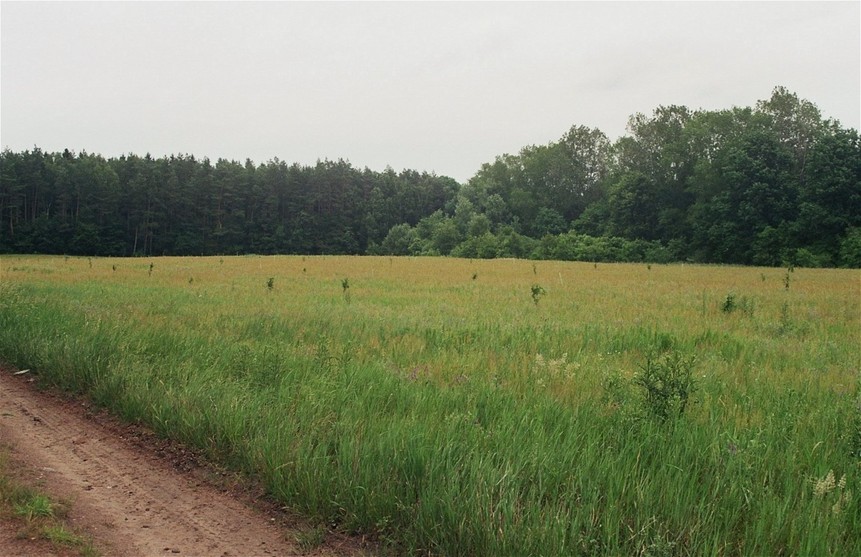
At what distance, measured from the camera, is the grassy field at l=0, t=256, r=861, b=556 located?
371cm

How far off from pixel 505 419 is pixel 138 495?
3445 millimetres

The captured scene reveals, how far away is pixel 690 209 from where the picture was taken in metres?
77.4

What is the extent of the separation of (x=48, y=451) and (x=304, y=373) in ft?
9.30

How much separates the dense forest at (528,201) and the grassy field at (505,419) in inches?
2304

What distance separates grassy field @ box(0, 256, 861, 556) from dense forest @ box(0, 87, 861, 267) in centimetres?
5853

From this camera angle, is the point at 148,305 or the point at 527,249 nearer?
the point at 148,305

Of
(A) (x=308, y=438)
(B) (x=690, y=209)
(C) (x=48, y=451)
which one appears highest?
(B) (x=690, y=209)

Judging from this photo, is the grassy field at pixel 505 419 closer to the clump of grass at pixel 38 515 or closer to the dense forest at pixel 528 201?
the clump of grass at pixel 38 515

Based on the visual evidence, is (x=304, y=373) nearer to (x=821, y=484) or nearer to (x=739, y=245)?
(x=821, y=484)

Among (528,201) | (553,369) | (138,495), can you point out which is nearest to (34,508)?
(138,495)

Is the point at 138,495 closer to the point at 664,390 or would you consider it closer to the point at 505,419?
the point at 505,419

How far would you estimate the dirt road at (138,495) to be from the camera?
396 centimetres

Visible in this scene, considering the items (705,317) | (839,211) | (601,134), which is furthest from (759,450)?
(601,134)

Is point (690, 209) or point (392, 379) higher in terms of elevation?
point (690, 209)
